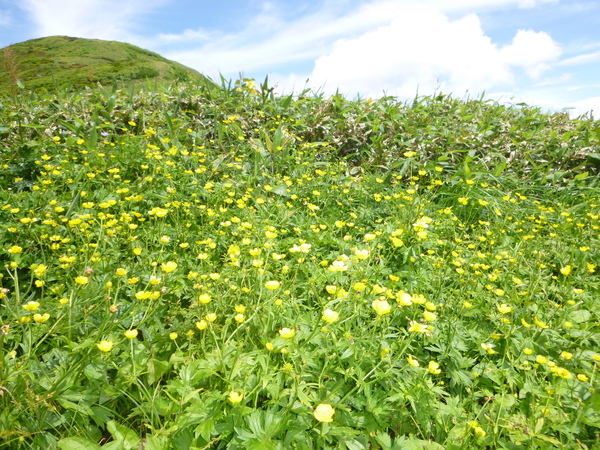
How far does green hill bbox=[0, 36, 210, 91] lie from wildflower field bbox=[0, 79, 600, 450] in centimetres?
136

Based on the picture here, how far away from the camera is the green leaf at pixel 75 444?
1228 mm

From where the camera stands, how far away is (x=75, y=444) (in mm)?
1235

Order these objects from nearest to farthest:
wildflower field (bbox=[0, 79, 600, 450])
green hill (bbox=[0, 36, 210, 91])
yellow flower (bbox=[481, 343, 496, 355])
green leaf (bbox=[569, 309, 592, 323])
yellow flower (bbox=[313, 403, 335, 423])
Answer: yellow flower (bbox=[313, 403, 335, 423]) → wildflower field (bbox=[0, 79, 600, 450]) → yellow flower (bbox=[481, 343, 496, 355]) → green leaf (bbox=[569, 309, 592, 323]) → green hill (bbox=[0, 36, 210, 91])

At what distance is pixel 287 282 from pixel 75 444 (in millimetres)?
1271

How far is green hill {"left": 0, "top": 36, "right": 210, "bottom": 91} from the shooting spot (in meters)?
6.42

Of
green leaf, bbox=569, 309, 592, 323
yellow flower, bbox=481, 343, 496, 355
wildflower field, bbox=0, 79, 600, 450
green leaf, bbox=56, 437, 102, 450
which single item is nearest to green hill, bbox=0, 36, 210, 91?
wildflower field, bbox=0, 79, 600, 450

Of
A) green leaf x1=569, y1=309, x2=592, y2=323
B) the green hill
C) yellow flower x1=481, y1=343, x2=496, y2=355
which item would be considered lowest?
green leaf x1=569, y1=309, x2=592, y2=323

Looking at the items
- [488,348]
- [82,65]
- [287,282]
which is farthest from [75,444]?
[82,65]

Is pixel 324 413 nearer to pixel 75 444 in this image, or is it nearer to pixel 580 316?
pixel 75 444

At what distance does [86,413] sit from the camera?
53.0 inches

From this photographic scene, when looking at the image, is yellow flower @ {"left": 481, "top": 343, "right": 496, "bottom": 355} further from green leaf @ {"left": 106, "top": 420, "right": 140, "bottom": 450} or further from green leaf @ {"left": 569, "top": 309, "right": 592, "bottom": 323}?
green leaf @ {"left": 106, "top": 420, "right": 140, "bottom": 450}

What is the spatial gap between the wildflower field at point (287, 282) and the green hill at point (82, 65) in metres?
1.36

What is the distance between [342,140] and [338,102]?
2.28 ft

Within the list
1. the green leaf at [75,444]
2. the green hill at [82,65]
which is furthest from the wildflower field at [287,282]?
the green hill at [82,65]
